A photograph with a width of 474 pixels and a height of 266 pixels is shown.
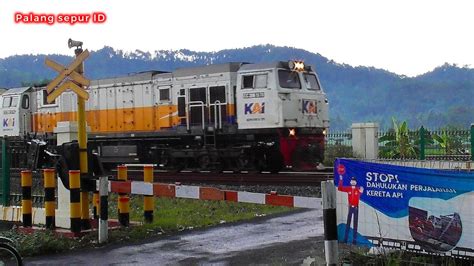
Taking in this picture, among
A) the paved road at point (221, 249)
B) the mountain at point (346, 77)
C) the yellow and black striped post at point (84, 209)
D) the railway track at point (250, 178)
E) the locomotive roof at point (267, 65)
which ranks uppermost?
the mountain at point (346, 77)

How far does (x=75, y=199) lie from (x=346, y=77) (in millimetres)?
182160

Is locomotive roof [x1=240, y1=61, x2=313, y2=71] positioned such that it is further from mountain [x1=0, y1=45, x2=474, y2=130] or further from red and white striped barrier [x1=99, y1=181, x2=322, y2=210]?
mountain [x1=0, y1=45, x2=474, y2=130]

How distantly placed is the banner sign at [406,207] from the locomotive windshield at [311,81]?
14667mm

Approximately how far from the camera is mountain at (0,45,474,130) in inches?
6097

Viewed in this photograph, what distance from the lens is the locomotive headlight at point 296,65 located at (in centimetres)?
1988

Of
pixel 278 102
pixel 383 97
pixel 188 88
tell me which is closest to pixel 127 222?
pixel 278 102

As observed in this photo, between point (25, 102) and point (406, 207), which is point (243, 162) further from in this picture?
point (406, 207)

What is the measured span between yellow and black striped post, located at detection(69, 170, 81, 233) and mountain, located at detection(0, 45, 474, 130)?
140863mm

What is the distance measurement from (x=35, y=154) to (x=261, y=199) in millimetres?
4766

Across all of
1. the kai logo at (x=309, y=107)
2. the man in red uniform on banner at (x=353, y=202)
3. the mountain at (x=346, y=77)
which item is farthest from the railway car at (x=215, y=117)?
the mountain at (x=346, y=77)

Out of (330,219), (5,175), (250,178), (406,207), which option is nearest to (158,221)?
(5,175)

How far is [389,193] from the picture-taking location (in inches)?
221

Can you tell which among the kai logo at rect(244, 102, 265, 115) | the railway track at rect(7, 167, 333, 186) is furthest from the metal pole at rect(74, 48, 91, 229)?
the kai logo at rect(244, 102, 265, 115)

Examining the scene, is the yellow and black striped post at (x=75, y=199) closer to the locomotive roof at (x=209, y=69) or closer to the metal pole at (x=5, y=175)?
the metal pole at (x=5, y=175)
